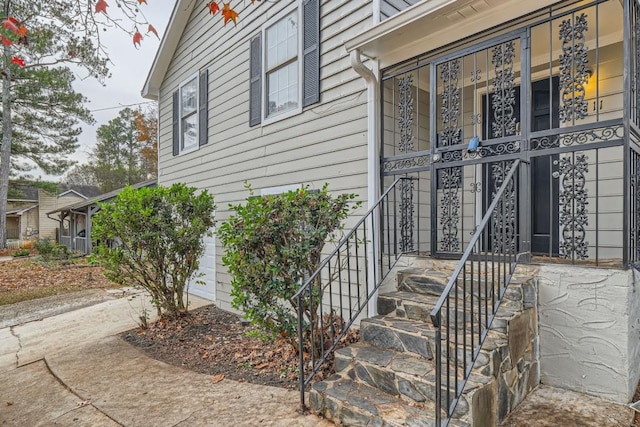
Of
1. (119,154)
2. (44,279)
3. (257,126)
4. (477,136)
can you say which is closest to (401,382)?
(477,136)

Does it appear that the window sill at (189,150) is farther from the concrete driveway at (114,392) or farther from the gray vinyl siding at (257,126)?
the concrete driveway at (114,392)

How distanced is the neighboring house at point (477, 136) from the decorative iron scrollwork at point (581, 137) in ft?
0.05

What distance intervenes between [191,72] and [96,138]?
77.5 ft

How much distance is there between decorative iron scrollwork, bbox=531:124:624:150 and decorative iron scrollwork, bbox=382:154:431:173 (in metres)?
1.04

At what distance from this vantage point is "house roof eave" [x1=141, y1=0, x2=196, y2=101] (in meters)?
7.68

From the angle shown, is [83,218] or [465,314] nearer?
[465,314]

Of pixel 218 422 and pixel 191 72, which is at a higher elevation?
pixel 191 72

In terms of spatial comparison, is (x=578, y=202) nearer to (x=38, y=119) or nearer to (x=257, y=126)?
(x=257, y=126)

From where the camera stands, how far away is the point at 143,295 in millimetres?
7914

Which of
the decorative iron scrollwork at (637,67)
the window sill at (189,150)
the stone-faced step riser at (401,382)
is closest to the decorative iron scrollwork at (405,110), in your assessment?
the decorative iron scrollwork at (637,67)

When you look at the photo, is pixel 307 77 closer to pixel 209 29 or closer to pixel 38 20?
pixel 209 29

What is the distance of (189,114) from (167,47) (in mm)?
1752

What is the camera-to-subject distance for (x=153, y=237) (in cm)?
515

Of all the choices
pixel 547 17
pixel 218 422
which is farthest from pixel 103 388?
pixel 547 17
